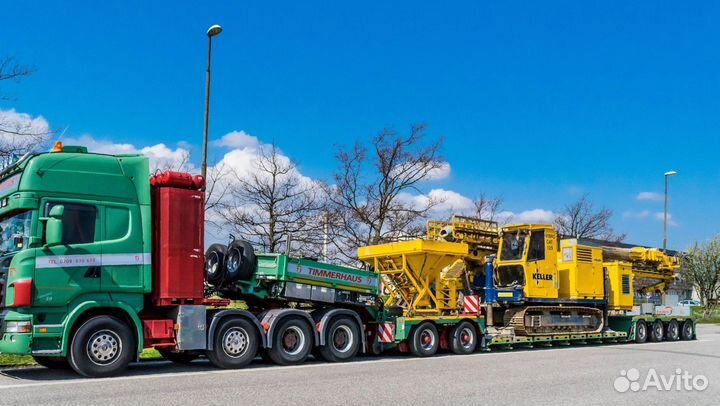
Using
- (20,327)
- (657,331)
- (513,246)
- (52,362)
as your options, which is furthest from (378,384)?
(657,331)

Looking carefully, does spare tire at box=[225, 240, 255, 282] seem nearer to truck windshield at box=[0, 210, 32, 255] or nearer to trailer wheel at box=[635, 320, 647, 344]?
truck windshield at box=[0, 210, 32, 255]

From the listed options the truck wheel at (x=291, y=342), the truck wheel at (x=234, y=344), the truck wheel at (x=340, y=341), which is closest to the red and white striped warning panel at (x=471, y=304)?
the truck wheel at (x=340, y=341)

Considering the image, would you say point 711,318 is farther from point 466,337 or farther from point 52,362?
point 52,362

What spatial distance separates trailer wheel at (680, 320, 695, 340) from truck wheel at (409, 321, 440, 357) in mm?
12913

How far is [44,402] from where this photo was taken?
862cm

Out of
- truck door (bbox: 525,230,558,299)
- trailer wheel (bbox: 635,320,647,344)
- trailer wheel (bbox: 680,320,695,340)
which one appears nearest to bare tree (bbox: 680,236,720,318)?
trailer wheel (bbox: 680,320,695,340)

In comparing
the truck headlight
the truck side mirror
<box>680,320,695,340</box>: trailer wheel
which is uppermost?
the truck side mirror

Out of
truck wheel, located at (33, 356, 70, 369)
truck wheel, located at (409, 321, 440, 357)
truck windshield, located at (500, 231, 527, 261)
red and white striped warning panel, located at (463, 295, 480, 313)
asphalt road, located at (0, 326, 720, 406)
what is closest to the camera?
asphalt road, located at (0, 326, 720, 406)

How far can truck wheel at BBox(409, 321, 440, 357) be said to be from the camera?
16.4 metres

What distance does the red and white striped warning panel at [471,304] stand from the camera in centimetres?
1808

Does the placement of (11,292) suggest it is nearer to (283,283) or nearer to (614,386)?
(283,283)

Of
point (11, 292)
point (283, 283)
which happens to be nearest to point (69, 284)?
point (11, 292)

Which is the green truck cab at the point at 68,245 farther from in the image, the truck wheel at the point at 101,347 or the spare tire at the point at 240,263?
the spare tire at the point at 240,263

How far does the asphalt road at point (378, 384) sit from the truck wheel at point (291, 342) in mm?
368
